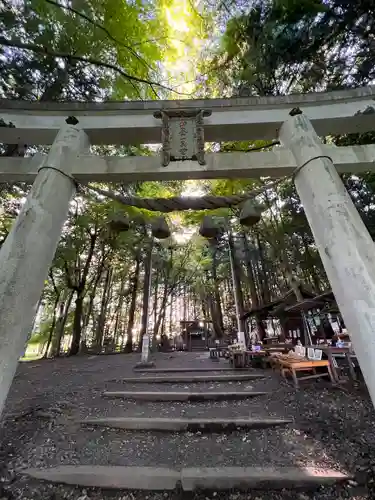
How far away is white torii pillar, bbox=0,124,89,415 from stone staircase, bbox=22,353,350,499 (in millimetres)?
1609

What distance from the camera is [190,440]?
10.8 ft

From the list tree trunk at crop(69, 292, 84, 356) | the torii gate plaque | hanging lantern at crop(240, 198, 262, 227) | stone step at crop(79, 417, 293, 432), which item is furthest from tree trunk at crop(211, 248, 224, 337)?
the torii gate plaque

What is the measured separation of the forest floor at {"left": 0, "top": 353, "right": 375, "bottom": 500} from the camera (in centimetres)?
251

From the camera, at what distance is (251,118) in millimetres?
3494

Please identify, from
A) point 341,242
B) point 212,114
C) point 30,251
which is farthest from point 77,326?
point 341,242

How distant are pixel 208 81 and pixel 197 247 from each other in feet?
42.3

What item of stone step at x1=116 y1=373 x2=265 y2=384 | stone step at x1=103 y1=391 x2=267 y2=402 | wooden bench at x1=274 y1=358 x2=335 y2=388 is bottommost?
stone step at x1=103 y1=391 x2=267 y2=402

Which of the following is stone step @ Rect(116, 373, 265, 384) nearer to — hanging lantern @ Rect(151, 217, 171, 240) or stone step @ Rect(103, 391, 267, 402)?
stone step @ Rect(103, 391, 267, 402)

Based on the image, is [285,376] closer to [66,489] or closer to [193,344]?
[66,489]

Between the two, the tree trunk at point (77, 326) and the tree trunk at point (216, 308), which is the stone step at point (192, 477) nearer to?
the tree trunk at point (77, 326)

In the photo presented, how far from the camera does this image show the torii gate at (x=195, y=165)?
7.50ft

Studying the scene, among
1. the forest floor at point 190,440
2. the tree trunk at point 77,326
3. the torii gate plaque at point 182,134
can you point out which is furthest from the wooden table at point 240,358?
the tree trunk at point 77,326

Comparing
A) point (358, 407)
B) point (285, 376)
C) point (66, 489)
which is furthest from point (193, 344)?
point (66, 489)

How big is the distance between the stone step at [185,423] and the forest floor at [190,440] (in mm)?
85
